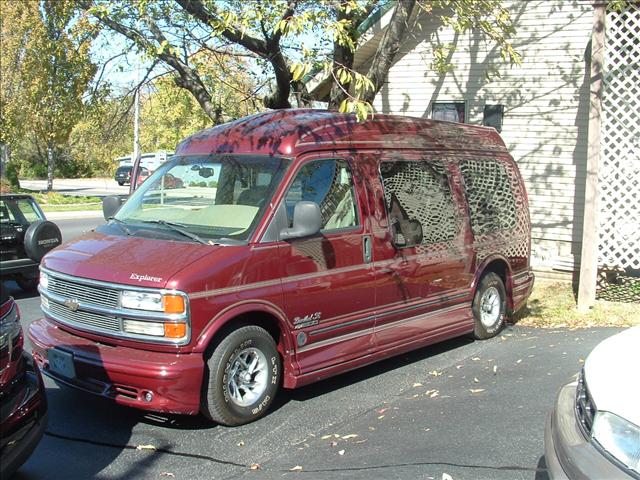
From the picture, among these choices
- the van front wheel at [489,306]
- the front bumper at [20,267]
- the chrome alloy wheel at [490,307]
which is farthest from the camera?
the front bumper at [20,267]

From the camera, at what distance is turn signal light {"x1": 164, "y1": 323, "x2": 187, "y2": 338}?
14.5 ft

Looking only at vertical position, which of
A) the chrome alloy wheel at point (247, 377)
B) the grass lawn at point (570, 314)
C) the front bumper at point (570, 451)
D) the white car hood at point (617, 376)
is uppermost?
the white car hood at point (617, 376)

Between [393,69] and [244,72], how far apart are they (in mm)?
2700

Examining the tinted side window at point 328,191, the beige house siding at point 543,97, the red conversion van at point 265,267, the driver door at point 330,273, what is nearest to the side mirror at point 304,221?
the red conversion van at point 265,267

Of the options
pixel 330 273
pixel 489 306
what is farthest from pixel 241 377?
pixel 489 306

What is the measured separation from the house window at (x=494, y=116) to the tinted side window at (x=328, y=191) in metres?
6.39

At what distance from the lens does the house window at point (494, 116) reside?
37.1 ft

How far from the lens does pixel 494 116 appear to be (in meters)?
11.4

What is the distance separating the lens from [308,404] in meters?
5.45

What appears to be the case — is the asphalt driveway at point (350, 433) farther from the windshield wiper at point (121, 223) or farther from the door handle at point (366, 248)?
the windshield wiper at point (121, 223)

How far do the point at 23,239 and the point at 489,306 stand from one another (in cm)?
661

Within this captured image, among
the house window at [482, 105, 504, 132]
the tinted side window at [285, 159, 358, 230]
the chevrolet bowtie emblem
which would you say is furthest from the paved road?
the chevrolet bowtie emblem

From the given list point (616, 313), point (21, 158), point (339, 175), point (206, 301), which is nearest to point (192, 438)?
point (206, 301)

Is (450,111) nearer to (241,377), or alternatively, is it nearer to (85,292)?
(241,377)
